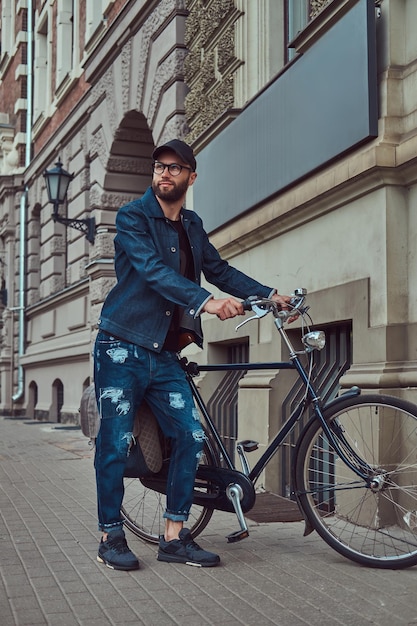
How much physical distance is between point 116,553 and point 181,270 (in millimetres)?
1406

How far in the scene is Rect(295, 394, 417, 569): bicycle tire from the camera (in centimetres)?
399

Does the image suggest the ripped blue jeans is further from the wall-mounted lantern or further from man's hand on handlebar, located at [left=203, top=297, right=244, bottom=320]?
the wall-mounted lantern

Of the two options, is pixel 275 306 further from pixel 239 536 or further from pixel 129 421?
pixel 239 536

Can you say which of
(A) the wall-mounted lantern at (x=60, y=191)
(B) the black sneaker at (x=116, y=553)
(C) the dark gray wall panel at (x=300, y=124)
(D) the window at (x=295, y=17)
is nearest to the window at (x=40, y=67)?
(A) the wall-mounted lantern at (x=60, y=191)

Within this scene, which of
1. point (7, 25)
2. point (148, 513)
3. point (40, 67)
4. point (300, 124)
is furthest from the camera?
point (7, 25)

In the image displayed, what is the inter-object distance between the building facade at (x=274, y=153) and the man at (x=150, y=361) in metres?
1.32

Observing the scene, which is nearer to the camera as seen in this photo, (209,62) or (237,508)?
(237,508)

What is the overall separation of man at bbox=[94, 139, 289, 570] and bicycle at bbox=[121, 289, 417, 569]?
0.56ft

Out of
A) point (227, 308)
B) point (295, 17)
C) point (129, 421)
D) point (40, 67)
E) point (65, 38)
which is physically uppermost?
point (40, 67)

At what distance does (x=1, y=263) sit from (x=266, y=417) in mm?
17568

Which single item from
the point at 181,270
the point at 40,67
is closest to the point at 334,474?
the point at 181,270

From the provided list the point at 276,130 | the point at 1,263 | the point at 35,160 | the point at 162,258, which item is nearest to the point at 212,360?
the point at 276,130

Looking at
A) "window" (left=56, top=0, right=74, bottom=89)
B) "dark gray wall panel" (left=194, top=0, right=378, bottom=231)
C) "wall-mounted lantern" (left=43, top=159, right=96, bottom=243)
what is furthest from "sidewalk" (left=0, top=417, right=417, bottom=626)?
"window" (left=56, top=0, right=74, bottom=89)

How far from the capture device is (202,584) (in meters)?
3.80
